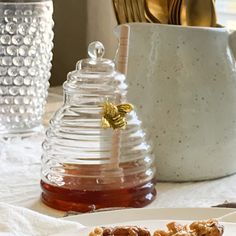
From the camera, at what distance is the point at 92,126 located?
2.13 ft


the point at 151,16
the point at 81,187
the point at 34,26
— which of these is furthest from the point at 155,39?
the point at 34,26

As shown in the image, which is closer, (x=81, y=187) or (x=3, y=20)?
(x=81, y=187)

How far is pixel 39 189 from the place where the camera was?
0.70 m

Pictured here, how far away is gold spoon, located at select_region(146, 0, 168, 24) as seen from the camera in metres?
0.70

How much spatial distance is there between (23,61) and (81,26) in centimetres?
45

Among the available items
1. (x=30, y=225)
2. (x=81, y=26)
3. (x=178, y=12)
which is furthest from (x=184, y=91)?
(x=81, y=26)

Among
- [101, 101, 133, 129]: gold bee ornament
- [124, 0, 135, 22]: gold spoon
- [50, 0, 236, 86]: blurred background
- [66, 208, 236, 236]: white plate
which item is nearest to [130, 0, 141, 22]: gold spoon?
[124, 0, 135, 22]: gold spoon

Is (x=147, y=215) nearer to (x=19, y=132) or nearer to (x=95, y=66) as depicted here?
(x=95, y=66)

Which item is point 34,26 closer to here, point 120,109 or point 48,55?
point 48,55

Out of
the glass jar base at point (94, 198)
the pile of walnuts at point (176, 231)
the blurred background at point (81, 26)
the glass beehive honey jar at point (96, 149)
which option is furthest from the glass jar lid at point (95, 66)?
the blurred background at point (81, 26)

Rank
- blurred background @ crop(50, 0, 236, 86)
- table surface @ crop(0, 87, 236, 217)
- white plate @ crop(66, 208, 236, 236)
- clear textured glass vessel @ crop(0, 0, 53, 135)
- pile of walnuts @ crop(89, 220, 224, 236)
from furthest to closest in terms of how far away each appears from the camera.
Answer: blurred background @ crop(50, 0, 236, 86), clear textured glass vessel @ crop(0, 0, 53, 135), table surface @ crop(0, 87, 236, 217), white plate @ crop(66, 208, 236, 236), pile of walnuts @ crop(89, 220, 224, 236)

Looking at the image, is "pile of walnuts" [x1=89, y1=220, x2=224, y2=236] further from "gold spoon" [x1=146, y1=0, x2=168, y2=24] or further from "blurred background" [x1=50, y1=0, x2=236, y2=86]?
"blurred background" [x1=50, y1=0, x2=236, y2=86]

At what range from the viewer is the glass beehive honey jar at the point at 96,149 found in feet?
2.06

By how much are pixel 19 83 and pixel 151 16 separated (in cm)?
27
